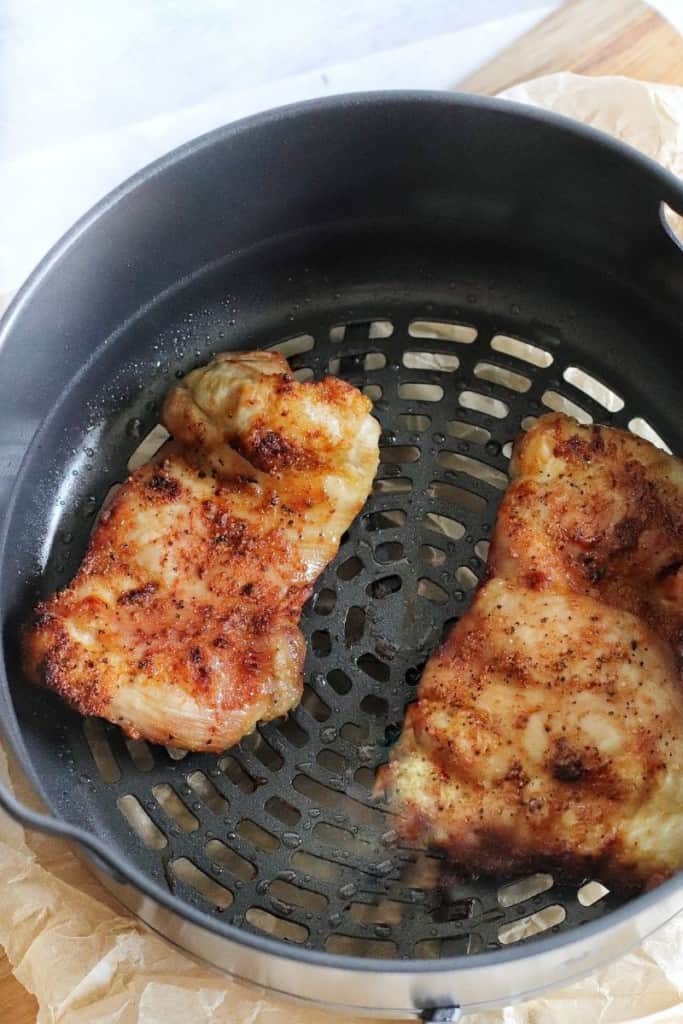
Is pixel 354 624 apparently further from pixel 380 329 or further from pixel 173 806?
pixel 380 329

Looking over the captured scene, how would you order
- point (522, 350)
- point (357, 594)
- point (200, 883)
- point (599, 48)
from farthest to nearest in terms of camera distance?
1. point (599, 48)
2. point (522, 350)
3. point (357, 594)
4. point (200, 883)

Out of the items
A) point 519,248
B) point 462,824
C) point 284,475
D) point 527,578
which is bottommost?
point 462,824

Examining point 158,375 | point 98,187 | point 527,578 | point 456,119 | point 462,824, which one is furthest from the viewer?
point 98,187

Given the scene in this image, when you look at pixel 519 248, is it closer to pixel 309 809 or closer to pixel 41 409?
pixel 41 409

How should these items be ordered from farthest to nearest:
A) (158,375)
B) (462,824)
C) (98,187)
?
(98,187)
(158,375)
(462,824)

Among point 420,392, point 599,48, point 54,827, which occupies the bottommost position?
point 54,827

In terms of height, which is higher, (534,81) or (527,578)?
(534,81)

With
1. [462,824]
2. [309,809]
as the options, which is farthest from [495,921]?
[309,809]

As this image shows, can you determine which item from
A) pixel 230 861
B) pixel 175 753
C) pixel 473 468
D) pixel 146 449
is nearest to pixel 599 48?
pixel 473 468
